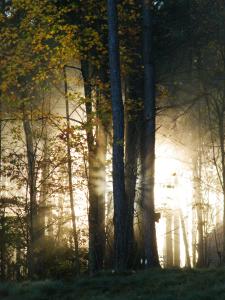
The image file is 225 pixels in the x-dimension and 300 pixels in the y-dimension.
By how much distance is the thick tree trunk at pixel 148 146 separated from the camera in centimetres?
1647

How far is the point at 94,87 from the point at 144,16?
2.91m

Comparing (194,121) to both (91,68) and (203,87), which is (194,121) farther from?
(91,68)

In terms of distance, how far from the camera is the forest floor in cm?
997

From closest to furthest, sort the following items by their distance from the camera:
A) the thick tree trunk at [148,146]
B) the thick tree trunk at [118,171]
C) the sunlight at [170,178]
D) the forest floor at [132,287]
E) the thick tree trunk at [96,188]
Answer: the forest floor at [132,287], the thick tree trunk at [118,171], the thick tree trunk at [148,146], the thick tree trunk at [96,188], the sunlight at [170,178]

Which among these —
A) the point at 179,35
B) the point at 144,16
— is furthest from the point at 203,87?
the point at 144,16

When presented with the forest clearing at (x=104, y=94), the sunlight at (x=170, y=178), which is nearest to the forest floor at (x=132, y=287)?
the forest clearing at (x=104, y=94)

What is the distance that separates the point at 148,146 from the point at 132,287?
21.1ft

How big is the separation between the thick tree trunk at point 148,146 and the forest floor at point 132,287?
3.14 metres

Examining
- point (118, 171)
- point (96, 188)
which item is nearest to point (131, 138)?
point (96, 188)

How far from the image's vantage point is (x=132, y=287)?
1141 cm

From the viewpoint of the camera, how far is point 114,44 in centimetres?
1566

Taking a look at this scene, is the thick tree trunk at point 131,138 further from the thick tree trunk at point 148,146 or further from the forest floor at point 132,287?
the forest floor at point 132,287

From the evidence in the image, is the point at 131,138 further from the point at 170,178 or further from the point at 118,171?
the point at 170,178

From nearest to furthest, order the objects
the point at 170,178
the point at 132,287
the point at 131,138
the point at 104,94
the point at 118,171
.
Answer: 1. the point at 132,287
2. the point at 118,171
3. the point at 104,94
4. the point at 131,138
5. the point at 170,178
